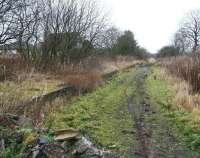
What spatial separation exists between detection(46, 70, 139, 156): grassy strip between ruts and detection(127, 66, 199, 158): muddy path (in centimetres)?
19

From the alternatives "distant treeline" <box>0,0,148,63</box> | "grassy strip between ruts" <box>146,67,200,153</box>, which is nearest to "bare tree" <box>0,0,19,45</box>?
"distant treeline" <box>0,0,148,63</box>

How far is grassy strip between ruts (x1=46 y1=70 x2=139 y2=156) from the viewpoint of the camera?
654 centimetres

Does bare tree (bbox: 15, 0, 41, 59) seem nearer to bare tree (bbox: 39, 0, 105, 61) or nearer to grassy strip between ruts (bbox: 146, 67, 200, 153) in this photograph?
bare tree (bbox: 39, 0, 105, 61)

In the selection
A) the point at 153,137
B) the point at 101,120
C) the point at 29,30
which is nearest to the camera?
the point at 153,137

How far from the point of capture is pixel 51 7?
20250 millimetres

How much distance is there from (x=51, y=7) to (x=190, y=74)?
35.6ft

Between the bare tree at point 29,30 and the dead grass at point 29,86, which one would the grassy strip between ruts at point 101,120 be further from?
the bare tree at point 29,30

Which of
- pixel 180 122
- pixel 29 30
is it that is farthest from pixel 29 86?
pixel 29 30

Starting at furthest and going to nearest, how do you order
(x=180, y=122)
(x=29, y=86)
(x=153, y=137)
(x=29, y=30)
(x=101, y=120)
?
(x=29, y=30) → (x=29, y=86) → (x=101, y=120) → (x=180, y=122) → (x=153, y=137)

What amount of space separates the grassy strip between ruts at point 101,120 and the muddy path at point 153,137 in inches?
7.5

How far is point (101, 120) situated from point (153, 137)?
195 cm

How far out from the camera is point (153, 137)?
265 inches

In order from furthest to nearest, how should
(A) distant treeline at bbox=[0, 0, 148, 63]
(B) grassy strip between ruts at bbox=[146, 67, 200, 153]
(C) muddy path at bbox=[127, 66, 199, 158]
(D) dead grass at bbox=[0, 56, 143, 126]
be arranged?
(A) distant treeline at bbox=[0, 0, 148, 63] < (D) dead grass at bbox=[0, 56, 143, 126] < (B) grassy strip between ruts at bbox=[146, 67, 200, 153] < (C) muddy path at bbox=[127, 66, 199, 158]

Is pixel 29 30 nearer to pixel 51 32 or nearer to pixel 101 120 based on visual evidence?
pixel 51 32
